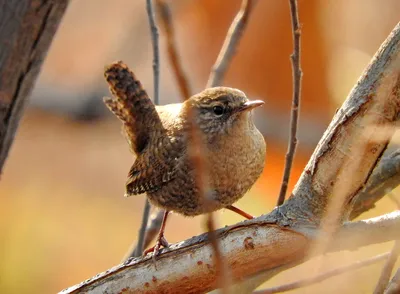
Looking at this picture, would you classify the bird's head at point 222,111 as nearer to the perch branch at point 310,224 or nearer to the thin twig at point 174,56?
the perch branch at point 310,224

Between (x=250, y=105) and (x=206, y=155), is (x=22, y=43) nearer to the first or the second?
(x=206, y=155)

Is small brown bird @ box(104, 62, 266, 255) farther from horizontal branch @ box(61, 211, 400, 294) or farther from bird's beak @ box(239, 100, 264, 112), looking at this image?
horizontal branch @ box(61, 211, 400, 294)

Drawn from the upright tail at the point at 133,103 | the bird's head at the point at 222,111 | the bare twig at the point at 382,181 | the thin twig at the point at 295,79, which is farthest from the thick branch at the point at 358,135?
the upright tail at the point at 133,103

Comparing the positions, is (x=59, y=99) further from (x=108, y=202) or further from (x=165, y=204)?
(x=165, y=204)

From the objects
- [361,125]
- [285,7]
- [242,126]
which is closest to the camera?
[361,125]

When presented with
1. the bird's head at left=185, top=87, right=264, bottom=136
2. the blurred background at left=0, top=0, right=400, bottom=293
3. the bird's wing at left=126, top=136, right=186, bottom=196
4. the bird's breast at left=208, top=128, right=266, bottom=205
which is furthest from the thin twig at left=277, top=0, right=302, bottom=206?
the blurred background at left=0, top=0, right=400, bottom=293

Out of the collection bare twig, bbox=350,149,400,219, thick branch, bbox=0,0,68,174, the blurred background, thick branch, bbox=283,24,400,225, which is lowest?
thick branch, bbox=283,24,400,225

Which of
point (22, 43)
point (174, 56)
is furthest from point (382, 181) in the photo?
point (174, 56)

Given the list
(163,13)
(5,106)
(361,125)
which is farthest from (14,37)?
(361,125)
